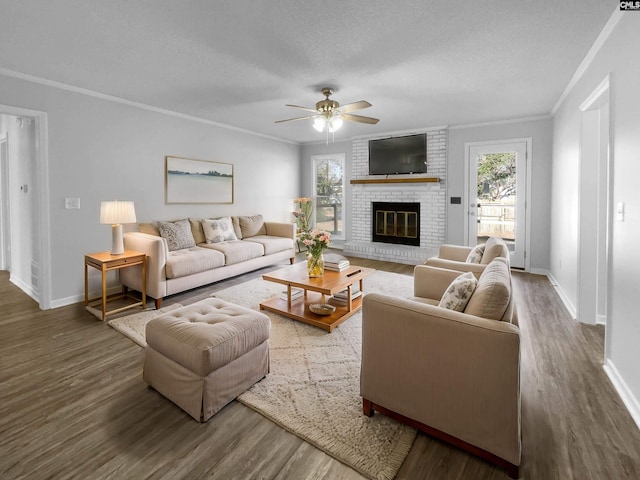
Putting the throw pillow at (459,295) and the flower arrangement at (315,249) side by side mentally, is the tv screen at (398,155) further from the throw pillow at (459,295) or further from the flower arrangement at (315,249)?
the throw pillow at (459,295)

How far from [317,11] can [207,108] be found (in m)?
2.82

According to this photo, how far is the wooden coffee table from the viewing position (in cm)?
302

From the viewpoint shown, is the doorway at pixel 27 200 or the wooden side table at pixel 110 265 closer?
the wooden side table at pixel 110 265

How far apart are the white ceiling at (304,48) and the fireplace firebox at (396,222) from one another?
227 centimetres

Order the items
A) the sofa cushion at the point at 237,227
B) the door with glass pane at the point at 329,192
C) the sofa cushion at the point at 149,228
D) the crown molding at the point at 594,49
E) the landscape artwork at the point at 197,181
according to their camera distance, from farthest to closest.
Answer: the door with glass pane at the point at 329,192 < the sofa cushion at the point at 237,227 < the landscape artwork at the point at 197,181 < the sofa cushion at the point at 149,228 < the crown molding at the point at 594,49

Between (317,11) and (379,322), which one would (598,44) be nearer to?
(317,11)

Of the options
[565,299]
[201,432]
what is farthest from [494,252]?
[201,432]

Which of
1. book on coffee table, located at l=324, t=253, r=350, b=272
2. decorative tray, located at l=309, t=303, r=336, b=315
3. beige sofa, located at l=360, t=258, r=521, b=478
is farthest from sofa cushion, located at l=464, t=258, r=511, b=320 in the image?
book on coffee table, located at l=324, t=253, r=350, b=272

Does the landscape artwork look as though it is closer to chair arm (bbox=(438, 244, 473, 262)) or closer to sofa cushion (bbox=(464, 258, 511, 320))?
chair arm (bbox=(438, 244, 473, 262))

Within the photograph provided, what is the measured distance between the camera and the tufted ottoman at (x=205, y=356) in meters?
1.79

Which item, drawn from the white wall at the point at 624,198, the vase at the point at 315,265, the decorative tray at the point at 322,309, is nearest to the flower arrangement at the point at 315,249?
the vase at the point at 315,265

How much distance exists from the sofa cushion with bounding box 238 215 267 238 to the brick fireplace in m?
1.98

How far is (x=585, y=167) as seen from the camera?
3152mm

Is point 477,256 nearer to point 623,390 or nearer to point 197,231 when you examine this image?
point 623,390
